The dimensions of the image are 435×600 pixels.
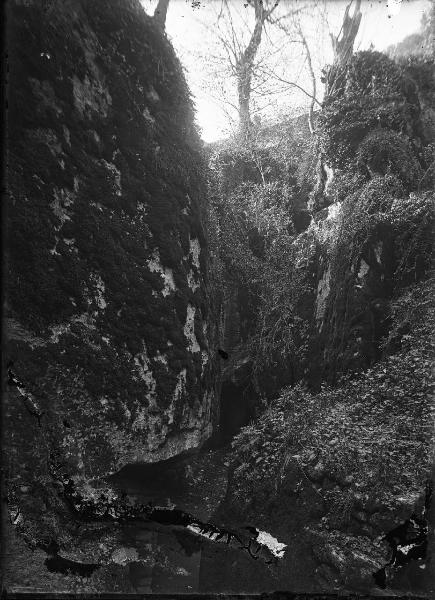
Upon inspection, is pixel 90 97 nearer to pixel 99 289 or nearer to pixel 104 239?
pixel 104 239

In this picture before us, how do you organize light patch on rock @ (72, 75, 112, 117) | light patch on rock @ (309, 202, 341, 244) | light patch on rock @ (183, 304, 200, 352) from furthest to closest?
light patch on rock @ (309, 202, 341, 244)
light patch on rock @ (183, 304, 200, 352)
light patch on rock @ (72, 75, 112, 117)

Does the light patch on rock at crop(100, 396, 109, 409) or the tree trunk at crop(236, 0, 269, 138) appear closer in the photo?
the light patch on rock at crop(100, 396, 109, 409)

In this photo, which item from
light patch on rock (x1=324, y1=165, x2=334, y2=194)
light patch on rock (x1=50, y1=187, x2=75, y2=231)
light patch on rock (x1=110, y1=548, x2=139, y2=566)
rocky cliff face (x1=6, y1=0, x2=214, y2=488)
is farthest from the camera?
light patch on rock (x1=324, y1=165, x2=334, y2=194)

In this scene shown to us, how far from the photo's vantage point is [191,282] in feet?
11.4

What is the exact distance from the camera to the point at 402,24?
11.3ft

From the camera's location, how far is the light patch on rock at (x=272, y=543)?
2.74 m

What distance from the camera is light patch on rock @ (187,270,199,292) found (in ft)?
11.4

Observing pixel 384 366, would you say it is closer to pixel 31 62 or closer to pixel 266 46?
pixel 266 46

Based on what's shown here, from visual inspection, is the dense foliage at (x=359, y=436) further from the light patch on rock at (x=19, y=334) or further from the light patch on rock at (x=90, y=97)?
the light patch on rock at (x=90, y=97)

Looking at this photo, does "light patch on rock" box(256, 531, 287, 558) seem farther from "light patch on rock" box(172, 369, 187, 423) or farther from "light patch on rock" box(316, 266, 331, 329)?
"light patch on rock" box(316, 266, 331, 329)

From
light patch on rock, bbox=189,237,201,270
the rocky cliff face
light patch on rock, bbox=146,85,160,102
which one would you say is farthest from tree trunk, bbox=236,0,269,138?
light patch on rock, bbox=189,237,201,270

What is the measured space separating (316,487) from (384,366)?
1074 millimetres

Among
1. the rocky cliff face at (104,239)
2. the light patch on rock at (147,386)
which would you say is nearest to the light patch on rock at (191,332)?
the rocky cliff face at (104,239)

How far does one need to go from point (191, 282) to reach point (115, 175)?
109cm
